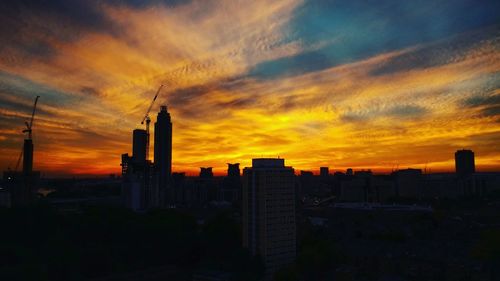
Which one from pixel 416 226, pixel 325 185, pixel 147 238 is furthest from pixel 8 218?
pixel 325 185

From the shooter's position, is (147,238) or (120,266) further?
(147,238)

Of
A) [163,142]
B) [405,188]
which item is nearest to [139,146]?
[163,142]

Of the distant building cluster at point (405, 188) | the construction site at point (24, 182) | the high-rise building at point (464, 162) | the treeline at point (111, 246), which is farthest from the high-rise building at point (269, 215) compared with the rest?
the high-rise building at point (464, 162)

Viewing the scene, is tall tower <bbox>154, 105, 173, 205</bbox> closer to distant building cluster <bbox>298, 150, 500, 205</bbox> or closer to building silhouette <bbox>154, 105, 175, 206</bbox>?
building silhouette <bbox>154, 105, 175, 206</bbox>

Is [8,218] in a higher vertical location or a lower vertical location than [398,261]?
higher

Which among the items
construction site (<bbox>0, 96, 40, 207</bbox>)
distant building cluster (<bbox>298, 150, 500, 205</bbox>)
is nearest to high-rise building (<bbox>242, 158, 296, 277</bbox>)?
construction site (<bbox>0, 96, 40, 207</bbox>)

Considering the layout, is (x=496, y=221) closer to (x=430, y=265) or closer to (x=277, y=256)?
(x=430, y=265)

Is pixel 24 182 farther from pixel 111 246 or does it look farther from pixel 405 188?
pixel 405 188
